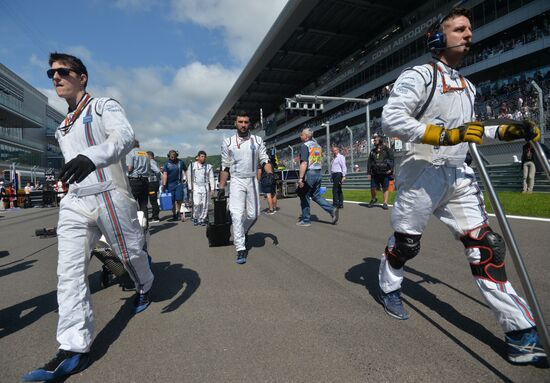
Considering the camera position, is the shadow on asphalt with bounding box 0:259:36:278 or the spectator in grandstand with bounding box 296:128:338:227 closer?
the shadow on asphalt with bounding box 0:259:36:278

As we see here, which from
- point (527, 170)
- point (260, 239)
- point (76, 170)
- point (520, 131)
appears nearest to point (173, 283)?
point (76, 170)

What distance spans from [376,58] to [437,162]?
109ft

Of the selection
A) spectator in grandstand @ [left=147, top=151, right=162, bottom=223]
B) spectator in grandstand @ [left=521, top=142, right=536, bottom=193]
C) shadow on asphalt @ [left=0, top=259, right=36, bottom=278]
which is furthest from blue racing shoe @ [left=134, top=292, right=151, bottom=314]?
spectator in grandstand @ [left=521, top=142, right=536, bottom=193]

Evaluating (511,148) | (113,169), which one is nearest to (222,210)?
(113,169)

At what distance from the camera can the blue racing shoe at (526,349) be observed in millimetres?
1639

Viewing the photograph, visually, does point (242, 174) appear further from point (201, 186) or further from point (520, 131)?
point (201, 186)

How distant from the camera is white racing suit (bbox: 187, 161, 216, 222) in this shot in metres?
7.66

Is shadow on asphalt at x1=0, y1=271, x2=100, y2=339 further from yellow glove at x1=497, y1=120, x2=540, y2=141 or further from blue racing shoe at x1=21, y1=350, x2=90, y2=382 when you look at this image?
yellow glove at x1=497, y1=120, x2=540, y2=141

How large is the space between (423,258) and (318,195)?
310cm

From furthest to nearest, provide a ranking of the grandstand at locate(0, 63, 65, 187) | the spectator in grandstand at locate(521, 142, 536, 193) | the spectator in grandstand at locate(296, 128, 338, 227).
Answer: the grandstand at locate(0, 63, 65, 187) → the spectator in grandstand at locate(521, 142, 536, 193) → the spectator in grandstand at locate(296, 128, 338, 227)

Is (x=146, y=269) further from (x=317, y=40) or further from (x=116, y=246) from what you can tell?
(x=317, y=40)

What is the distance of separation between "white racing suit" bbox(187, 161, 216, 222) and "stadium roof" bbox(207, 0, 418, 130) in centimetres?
2102

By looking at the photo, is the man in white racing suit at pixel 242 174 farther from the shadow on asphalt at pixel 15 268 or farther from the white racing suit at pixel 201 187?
the white racing suit at pixel 201 187

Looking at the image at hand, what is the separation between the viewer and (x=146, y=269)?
2518 millimetres
